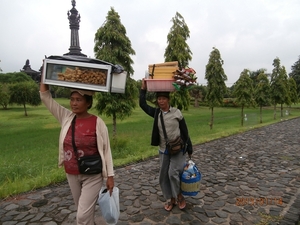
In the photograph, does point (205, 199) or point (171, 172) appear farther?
point (205, 199)

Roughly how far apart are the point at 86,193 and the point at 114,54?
838cm

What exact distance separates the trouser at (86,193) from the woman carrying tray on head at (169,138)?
131 centimetres

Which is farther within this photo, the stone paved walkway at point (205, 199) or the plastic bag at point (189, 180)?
the plastic bag at point (189, 180)

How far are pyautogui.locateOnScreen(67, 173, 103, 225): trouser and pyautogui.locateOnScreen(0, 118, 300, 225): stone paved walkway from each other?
107 cm

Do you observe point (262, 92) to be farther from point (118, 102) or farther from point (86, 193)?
point (86, 193)

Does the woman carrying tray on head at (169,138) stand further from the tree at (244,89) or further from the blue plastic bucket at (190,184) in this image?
the tree at (244,89)

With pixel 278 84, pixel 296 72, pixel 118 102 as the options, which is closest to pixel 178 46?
pixel 118 102

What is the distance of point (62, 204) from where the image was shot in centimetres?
413

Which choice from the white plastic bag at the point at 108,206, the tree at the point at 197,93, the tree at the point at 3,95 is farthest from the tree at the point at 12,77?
the white plastic bag at the point at 108,206

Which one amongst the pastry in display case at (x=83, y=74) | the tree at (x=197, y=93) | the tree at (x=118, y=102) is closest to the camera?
the pastry in display case at (x=83, y=74)

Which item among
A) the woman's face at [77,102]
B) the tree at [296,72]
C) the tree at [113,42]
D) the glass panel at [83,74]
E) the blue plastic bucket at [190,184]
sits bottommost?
the blue plastic bucket at [190,184]

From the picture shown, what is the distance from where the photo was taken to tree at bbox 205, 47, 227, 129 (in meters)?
16.9

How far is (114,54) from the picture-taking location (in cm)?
1017

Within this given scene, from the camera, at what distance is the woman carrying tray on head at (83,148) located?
258 cm
